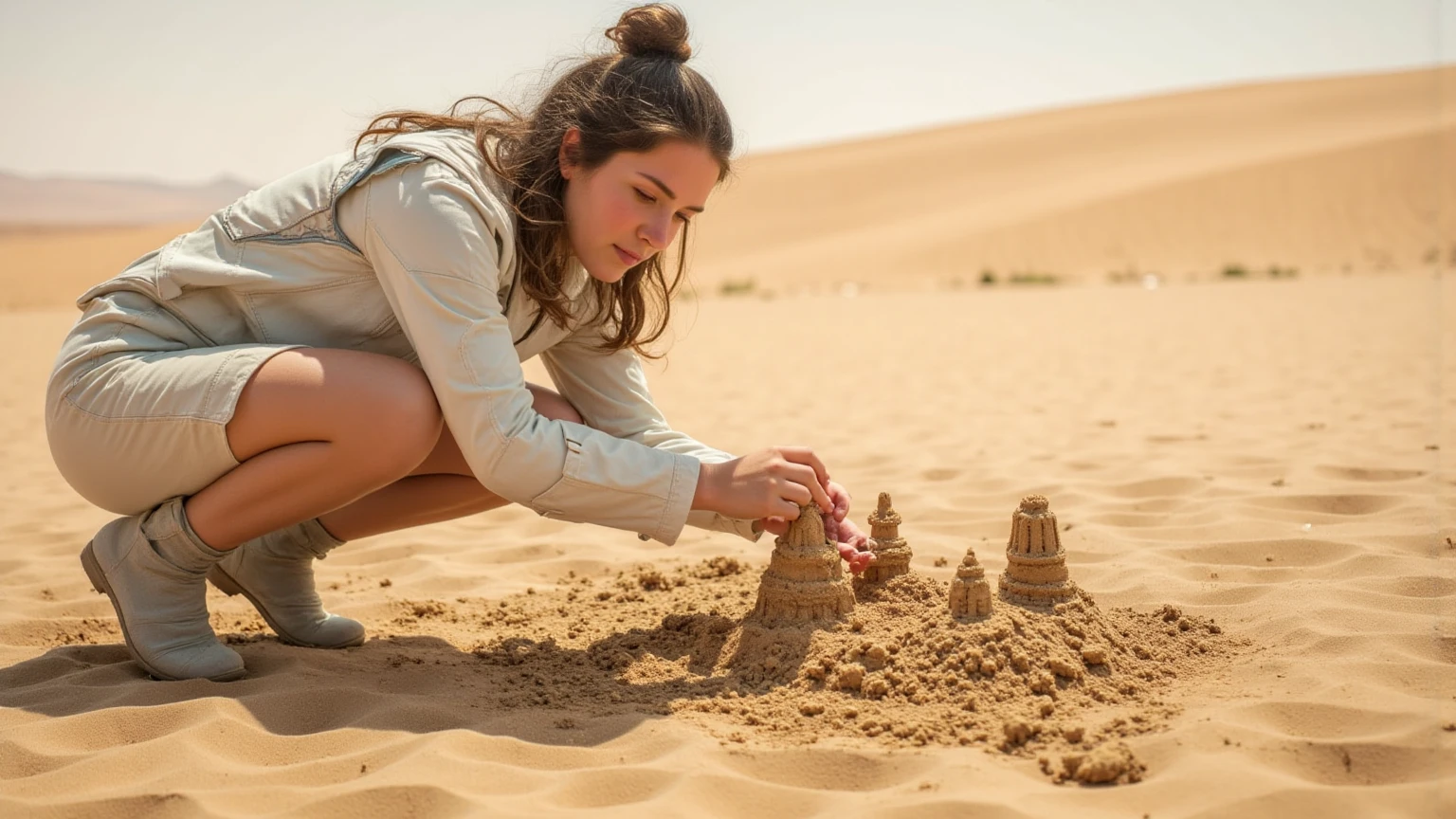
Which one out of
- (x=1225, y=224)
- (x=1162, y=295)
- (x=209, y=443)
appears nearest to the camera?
(x=209, y=443)

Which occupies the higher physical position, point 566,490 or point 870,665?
point 566,490

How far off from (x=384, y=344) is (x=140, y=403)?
614 millimetres

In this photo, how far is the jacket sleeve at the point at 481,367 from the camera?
264 centimetres

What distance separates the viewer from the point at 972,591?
2812 mm

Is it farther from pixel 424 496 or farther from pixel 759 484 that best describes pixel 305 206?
pixel 759 484

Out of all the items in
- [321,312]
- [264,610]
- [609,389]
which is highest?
[321,312]

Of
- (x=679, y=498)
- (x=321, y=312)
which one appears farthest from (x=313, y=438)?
(x=679, y=498)

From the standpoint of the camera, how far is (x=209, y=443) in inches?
109

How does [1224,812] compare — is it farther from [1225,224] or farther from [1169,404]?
[1225,224]

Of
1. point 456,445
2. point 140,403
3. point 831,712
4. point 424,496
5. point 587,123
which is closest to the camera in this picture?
point 831,712

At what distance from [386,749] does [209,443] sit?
35.8 inches

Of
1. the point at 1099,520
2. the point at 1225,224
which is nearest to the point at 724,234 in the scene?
the point at 1225,224

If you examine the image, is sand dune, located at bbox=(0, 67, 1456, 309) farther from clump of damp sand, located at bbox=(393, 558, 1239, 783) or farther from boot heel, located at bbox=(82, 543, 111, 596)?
boot heel, located at bbox=(82, 543, 111, 596)

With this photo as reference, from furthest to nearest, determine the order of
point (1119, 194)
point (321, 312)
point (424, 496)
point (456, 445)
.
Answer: point (1119, 194)
point (424, 496)
point (456, 445)
point (321, 312)
